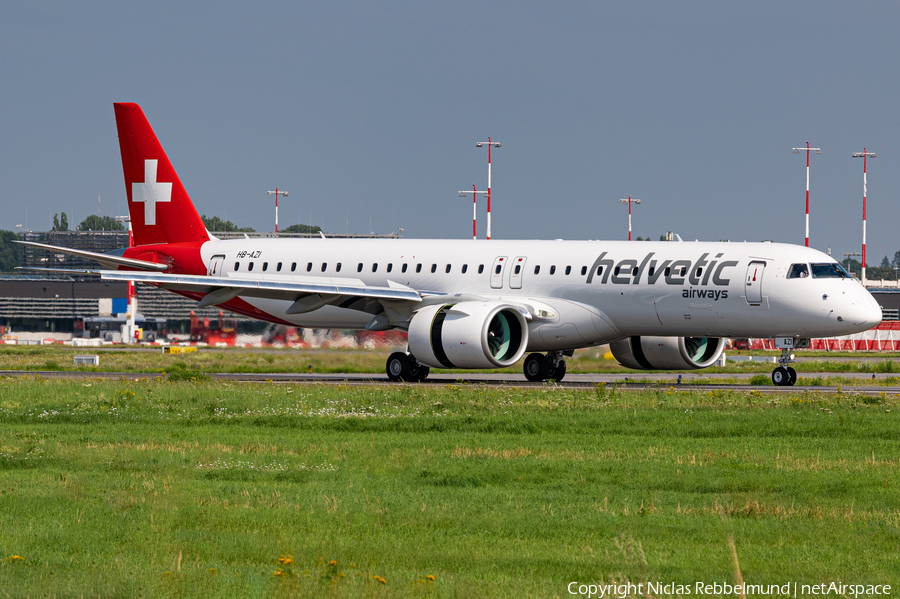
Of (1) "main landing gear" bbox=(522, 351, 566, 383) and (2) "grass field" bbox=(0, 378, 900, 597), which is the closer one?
(2) "grass field" bbox=(0, 378, 900, 597)

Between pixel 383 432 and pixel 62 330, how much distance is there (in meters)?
101

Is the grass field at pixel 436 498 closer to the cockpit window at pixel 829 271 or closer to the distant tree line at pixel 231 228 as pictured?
the cockpit window at pixel 829 271

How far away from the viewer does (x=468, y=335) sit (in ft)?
95.2

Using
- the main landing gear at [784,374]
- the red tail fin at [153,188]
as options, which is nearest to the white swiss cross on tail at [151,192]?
the red tail fin at [153,188]

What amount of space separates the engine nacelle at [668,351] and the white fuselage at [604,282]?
2293 mm

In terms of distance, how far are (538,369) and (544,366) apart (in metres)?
0.20

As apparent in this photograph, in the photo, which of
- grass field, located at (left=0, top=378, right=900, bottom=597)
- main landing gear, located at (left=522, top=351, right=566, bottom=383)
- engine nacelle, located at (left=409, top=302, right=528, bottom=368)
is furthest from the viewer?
main landing gear, located at (left=522, top=351, right=566, bottom=383)

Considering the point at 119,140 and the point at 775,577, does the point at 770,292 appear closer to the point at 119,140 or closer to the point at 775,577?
the point at 775,577

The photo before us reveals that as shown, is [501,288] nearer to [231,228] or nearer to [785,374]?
[785,374]

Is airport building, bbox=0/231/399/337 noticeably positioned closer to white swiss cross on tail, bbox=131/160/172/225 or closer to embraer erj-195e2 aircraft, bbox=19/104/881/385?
white swiss cross on tail, bbox=131/160/172/225
